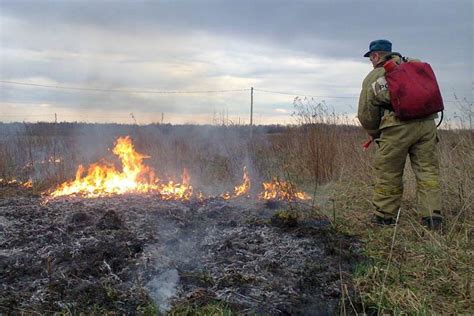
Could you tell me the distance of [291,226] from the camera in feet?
17.4

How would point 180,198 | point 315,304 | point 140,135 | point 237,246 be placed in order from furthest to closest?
point 140,135 → point 180,198 → point 237,246 → point 315,304

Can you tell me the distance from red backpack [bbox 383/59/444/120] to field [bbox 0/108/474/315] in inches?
52.0

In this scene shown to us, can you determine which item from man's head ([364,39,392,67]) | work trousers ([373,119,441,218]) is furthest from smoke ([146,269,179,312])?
man's head ([364,39,392,67])

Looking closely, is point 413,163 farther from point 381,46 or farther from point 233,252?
point 233,252

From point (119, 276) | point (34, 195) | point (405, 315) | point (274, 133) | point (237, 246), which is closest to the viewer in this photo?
point (405, 315)

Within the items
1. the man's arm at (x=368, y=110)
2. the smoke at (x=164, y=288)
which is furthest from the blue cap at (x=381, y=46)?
the smoke at (x=164, y=288)

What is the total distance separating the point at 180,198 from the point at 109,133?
13.6 ft

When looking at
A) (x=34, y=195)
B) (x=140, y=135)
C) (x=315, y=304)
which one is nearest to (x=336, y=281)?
(x=315, y=304)

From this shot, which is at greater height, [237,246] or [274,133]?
[274,133]

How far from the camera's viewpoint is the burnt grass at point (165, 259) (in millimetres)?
3516

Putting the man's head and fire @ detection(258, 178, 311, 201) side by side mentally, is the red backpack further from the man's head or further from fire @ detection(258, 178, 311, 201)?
fire @ detection(258, 178, 311, 201)

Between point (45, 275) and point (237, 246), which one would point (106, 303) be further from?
point (237, 246)

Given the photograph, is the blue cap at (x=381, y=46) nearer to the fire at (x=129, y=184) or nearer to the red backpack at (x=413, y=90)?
the red backpack at (x=413, y=90)

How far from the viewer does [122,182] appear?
7480 millimetres
